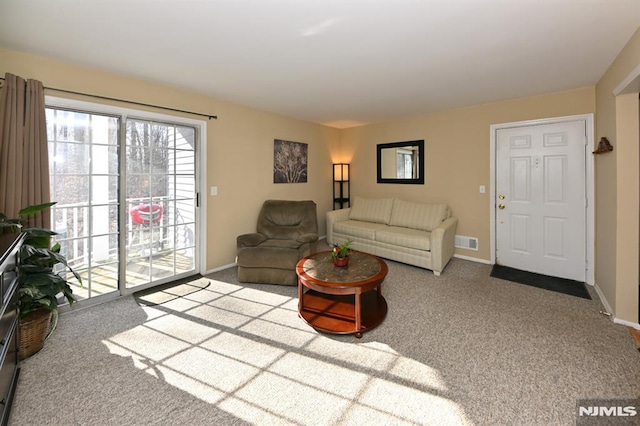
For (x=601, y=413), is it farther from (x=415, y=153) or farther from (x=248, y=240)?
(x=415, y=153)

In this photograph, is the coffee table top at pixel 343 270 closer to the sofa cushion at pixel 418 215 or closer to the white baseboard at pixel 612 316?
the sofa cushion at pixel 418 215

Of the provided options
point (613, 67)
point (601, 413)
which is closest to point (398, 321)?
point (601, 413)

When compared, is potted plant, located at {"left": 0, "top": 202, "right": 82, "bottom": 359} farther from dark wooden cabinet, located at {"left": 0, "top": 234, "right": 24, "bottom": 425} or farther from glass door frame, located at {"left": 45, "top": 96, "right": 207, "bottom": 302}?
glass door frame, located at {"left": 45, "top": 96, "right": 207, "bottom": 302}

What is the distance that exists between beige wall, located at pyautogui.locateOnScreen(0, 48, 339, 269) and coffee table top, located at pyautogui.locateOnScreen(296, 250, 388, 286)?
5.26 ft

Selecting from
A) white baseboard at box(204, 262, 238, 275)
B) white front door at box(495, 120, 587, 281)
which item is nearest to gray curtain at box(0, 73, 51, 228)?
white baseboard at box(204, 262, 238, 275)

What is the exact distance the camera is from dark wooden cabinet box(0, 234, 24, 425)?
1444mm

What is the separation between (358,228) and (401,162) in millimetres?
1474

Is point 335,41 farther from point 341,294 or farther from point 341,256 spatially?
point 341,294

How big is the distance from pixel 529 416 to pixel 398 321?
1.13 m

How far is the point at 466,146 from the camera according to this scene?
434cm

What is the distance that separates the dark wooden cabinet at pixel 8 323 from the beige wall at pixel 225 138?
67.0 inches

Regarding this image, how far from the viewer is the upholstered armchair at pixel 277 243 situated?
345cm

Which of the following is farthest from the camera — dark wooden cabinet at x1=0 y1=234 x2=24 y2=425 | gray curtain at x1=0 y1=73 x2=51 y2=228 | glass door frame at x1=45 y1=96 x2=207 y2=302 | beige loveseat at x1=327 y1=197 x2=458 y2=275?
beige loveseat at x1=327 y1=197 x2=458 y2=275

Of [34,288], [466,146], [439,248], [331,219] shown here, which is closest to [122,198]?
[34,288]
